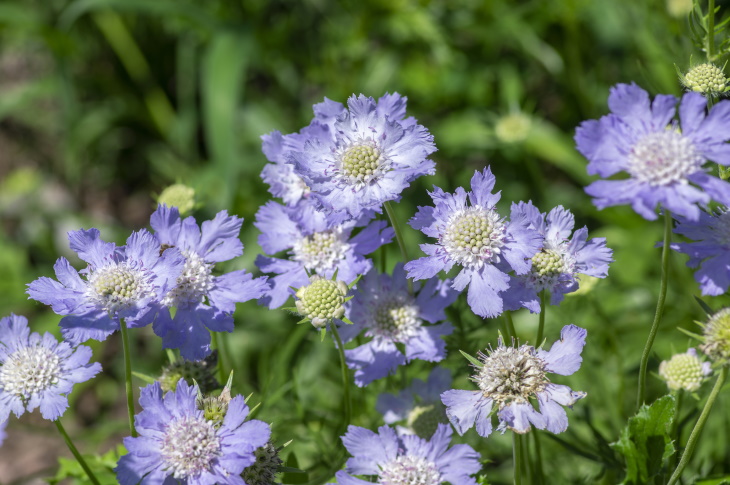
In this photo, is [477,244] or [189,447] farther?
[477,244]

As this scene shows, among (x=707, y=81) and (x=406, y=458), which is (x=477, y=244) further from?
(x=707, y=81)

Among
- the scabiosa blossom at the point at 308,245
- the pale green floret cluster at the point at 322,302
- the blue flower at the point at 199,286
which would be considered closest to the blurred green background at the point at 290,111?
the scabiosa blossom at the point at 308,245

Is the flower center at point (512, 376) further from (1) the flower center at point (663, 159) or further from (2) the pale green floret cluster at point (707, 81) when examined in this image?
(2) the pale green floret cluster at point (707, 81)

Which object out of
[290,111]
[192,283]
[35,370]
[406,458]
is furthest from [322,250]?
[290,111]

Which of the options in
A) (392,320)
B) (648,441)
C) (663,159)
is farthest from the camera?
(392,320)

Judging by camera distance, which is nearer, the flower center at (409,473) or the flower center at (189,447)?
the flower center at (189,447)

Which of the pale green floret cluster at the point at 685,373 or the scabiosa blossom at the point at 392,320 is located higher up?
the scabiosa blossom at the point at 392,320

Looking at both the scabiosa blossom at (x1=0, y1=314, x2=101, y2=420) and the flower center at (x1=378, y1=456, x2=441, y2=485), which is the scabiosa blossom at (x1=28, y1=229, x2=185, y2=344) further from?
the flower center at (x1=378, y1=456, x2=441, y2=485)
